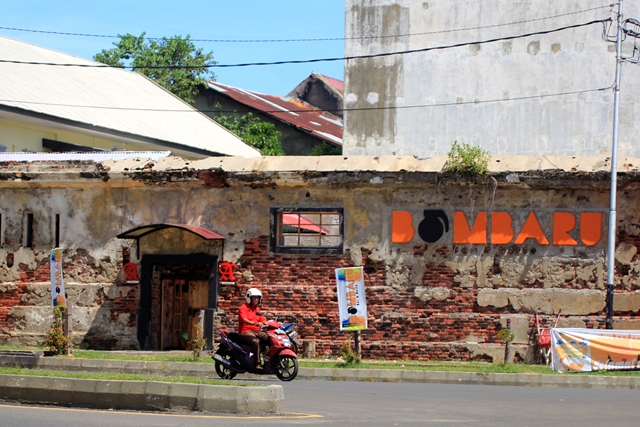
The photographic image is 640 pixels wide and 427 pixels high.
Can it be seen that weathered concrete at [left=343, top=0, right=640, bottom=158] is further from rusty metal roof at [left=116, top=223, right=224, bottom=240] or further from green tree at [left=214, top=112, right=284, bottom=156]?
rusty metal roof at [left=116, top=223, right=224, bottom=240]

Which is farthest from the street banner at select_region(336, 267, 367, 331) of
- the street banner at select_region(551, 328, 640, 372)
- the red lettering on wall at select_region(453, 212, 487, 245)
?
the street banner at select_region(551, 328, 640, 372)

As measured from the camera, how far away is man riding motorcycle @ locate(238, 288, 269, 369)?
17.1m

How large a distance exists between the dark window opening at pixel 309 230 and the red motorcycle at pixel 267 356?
6089 millimetres

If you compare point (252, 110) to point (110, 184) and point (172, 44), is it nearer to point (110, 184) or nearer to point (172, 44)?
point (172, 44)

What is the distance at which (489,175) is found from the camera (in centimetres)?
2269

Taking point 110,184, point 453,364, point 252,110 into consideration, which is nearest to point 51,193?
point 110,184

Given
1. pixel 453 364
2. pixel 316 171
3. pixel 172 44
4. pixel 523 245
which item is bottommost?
pixel 453 364

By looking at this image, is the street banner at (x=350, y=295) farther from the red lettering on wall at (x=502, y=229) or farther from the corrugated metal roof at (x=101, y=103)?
the corrugated metal roof at (x=101, y=103)

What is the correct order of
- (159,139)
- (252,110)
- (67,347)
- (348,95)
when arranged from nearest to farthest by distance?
(67,347) < (159,139) < (348,95) < (252,110)

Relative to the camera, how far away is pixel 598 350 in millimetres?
20094

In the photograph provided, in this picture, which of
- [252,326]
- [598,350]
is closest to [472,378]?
[598,350]

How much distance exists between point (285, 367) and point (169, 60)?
1511 inches

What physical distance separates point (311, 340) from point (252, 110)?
3013 centimetres

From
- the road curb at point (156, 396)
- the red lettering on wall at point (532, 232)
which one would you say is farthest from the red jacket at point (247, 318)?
the red lettering on wall at point (532, 232)
